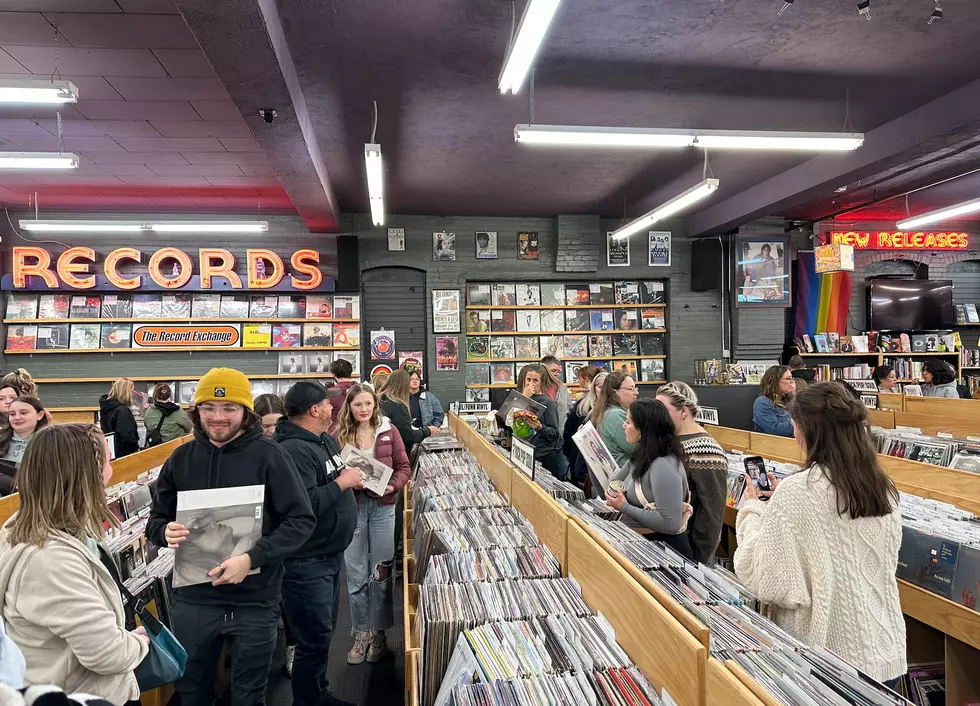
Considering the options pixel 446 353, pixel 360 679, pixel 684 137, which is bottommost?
pixel 360 679

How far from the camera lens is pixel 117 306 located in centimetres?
836

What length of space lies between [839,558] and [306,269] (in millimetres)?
7855

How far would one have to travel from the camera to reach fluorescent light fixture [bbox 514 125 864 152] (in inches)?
183

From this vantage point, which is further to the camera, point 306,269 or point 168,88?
point 306,269

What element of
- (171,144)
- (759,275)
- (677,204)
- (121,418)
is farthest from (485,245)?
(121,418)

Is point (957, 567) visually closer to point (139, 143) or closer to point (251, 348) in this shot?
point (139, 143)

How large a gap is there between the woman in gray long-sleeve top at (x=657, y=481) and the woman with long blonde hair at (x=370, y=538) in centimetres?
141

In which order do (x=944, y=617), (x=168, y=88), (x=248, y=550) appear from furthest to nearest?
1. (x=168, y=88)
2. (x=944, y=617)
3. (x=248, y=550)

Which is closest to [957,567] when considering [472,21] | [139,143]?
[472,21]

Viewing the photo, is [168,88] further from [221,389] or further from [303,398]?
[221,389]

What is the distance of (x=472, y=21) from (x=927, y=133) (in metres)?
4.38

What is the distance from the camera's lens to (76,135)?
5.54m

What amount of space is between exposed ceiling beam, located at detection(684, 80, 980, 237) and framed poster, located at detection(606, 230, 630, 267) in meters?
1.42

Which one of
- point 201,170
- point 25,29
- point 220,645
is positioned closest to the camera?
point 220,645
